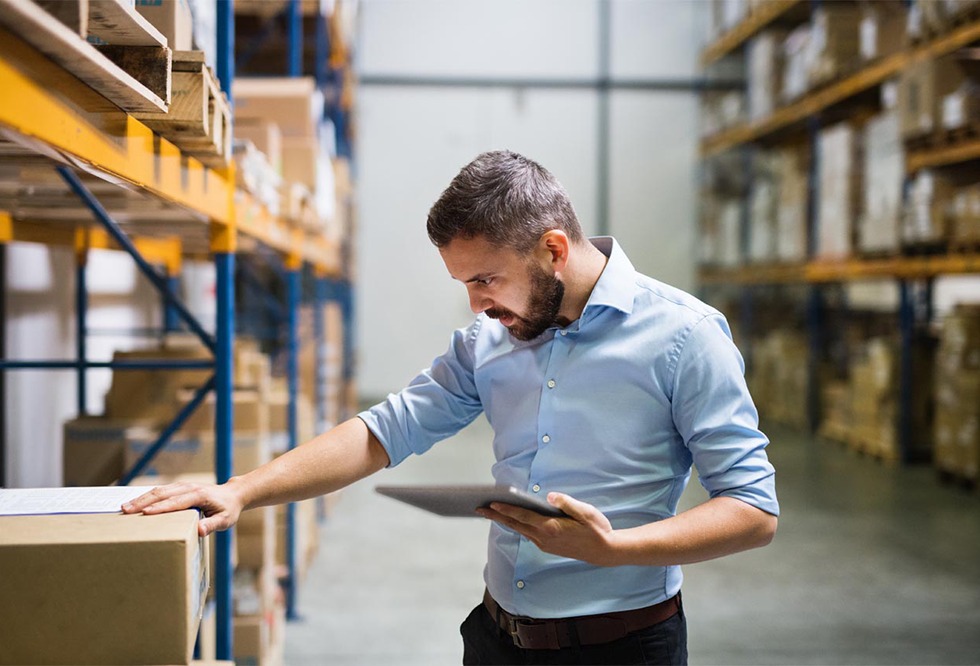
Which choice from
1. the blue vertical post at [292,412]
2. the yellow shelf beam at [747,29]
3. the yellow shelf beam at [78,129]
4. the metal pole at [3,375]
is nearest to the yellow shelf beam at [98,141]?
the yellow shelf beam at [78,129]

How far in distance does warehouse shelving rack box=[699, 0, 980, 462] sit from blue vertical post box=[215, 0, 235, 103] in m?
6.24

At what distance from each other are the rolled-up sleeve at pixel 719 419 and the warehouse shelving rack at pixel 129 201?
3.92ft

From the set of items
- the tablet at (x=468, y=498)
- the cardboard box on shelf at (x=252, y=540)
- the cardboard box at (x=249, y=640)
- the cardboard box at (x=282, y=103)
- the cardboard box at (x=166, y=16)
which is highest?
the cardboard box at (x=282, y=103)

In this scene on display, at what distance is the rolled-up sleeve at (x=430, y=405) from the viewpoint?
86.7 inches

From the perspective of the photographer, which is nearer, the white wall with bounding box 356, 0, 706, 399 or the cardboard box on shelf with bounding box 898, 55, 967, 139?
the cardboard box on shelf with bounding box 898, 55, 967, 139

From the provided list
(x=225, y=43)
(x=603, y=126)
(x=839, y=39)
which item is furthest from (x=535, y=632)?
(x=603, y=126)

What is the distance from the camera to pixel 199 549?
178cm

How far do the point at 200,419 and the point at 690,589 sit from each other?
3.03 metres

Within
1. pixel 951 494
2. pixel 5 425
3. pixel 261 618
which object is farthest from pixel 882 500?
pixel 5 425

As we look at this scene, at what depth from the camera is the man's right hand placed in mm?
1736

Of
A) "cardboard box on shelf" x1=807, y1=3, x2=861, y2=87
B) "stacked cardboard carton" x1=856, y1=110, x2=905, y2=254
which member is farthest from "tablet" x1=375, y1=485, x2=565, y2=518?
"cardboard box on shelf" x1=807, y1=3, x2=861, y2=87

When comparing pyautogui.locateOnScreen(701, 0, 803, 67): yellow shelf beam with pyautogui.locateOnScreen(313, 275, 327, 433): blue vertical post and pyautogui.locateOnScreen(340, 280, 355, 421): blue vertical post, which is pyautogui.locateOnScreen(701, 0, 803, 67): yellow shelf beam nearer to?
pyautogui.locateOnScreen(340, 280, 355, 421): blue vertical post

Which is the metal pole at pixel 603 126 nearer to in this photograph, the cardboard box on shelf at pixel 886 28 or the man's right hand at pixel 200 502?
the cardboard box on shelf at pixel 886 28

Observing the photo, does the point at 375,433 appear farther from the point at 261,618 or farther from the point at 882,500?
the point at 882,500
